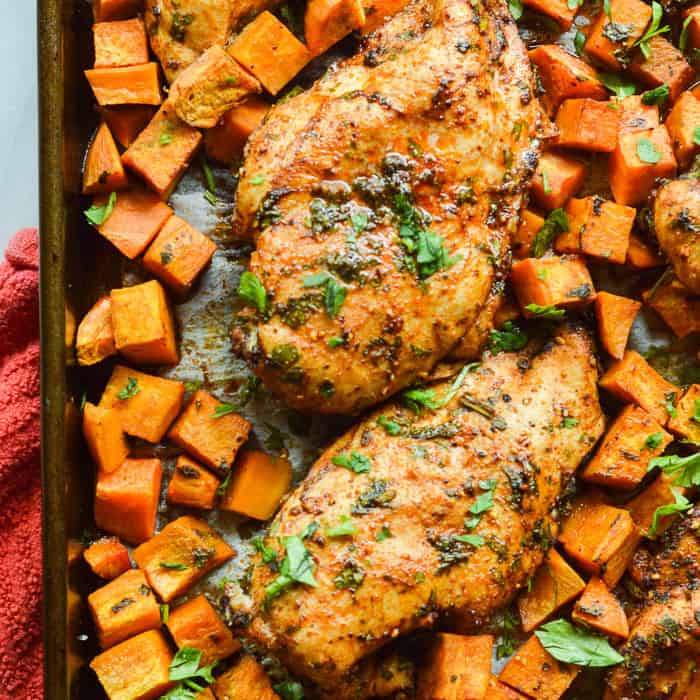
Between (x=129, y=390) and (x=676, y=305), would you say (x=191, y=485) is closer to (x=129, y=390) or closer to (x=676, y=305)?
(x=129, y=390)

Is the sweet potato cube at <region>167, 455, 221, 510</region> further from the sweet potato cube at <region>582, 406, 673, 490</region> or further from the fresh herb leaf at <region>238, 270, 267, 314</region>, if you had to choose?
the sweet potato cube at <region>582, 406, 673, 490</region>

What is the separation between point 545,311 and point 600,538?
72 cm

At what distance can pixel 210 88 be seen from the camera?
9.02 ft

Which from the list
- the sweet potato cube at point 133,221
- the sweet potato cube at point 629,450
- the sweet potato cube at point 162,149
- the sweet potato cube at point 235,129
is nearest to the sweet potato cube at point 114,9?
the sweet potato cube at point 162,149

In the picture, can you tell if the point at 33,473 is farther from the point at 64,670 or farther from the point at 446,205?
the point at 446,205

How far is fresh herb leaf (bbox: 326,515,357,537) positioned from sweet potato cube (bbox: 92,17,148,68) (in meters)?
1.52

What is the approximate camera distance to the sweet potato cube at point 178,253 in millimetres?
2793

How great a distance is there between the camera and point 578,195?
302 cm

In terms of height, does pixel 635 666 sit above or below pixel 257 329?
below

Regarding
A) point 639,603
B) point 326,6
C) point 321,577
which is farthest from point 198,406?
point 639,603

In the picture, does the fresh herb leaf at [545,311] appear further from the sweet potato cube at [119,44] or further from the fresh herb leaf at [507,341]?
the sweet potato cube at [119,44]

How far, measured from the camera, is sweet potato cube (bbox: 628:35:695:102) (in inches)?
118

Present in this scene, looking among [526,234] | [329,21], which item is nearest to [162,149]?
[329,21]

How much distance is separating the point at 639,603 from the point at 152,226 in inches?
75.3
